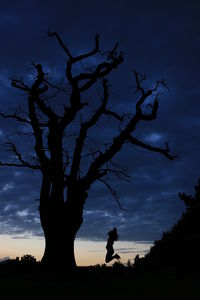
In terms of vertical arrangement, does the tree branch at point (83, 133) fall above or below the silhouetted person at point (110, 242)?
above

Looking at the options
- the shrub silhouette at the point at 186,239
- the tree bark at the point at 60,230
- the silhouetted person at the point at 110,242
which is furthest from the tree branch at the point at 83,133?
the shrub silhouette at the point at 186,239

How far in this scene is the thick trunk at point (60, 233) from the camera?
1593 cm

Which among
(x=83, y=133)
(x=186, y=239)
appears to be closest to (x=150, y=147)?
(x=83, y=133)

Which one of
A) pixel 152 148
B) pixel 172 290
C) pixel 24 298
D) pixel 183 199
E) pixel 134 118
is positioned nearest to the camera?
pixel 24 298

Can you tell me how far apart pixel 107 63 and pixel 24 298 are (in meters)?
12.8

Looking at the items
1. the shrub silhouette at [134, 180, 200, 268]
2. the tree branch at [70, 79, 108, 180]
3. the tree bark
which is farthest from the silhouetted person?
the shrub silhouette at [134, 180, 200, 268]

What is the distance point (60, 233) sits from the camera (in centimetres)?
1628

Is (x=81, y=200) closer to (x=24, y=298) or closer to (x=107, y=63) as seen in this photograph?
(x=107, y=63)

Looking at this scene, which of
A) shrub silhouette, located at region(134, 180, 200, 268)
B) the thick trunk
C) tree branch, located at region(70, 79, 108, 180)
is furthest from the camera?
shrub silhouette, located at region(134, 180, 200, 268)

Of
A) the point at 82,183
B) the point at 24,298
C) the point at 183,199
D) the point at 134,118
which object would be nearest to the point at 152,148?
the point at 134,118

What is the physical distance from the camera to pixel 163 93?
1900 cm

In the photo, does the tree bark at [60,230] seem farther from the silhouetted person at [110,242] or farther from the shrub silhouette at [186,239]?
the shrub silhouette at [186,239]

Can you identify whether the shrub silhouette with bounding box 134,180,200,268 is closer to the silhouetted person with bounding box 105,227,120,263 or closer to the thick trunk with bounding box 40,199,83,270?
the silhouetted person with bounding box 105,227,120,263

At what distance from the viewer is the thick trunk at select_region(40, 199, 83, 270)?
15.9 m
